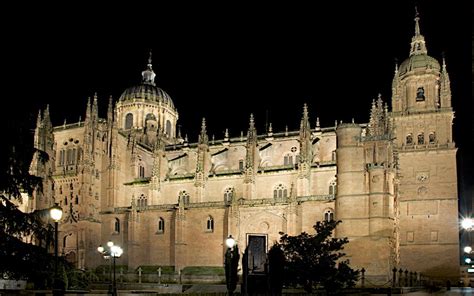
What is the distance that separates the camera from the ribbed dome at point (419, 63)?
62.1 meters

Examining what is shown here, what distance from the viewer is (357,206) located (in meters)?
49.3

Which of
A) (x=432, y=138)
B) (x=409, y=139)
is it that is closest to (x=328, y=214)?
(x=409, y=139)

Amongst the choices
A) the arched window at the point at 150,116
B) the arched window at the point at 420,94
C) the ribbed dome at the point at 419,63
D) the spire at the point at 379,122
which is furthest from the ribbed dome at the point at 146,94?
the spire at the point at 379,122

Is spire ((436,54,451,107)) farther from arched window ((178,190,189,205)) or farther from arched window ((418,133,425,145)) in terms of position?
arched window ((178,190,189,205))

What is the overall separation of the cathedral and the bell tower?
0.10 m

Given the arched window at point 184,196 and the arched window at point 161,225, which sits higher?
the arched window at point 184,196

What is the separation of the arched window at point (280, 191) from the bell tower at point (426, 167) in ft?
37.9

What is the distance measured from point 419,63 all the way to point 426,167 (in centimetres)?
1110

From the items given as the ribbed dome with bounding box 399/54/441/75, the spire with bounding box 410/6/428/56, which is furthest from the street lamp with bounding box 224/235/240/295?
the spire with bounding box 410/6/428/56

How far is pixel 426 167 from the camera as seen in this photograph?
2349 inches

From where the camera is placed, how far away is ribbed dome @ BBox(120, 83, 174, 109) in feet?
261

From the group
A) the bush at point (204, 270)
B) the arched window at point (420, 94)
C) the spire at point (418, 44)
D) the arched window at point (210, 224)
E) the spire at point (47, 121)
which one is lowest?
the bush at point (204, 270)

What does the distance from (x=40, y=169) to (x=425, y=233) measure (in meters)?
39.7

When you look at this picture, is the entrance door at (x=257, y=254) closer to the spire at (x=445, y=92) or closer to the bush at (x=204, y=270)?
the bush at (x=204, y=270)
